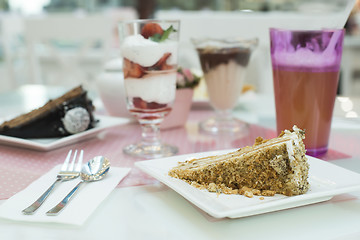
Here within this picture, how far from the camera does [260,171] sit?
0.60 m

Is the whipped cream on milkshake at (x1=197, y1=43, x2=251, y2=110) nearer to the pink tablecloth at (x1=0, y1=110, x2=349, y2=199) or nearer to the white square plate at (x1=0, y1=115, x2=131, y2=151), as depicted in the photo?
the pink tablecloth at (x1=0, y1=110, x2=349, y2=199)

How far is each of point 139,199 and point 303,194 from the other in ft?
0.78

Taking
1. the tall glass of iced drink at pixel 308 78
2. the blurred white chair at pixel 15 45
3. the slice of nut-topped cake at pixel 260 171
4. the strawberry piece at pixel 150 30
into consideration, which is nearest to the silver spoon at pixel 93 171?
the slice of nut-topped cake at pixel 260 171

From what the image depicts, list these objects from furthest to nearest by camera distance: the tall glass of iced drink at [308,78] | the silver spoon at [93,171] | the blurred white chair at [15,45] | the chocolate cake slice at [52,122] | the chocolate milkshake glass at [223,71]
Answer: the blurred white chair at [15,45] → the chocolate milkshake glass at [223,71] → the chocolate cake slice at [52,122] → the tall glass of iced drink at [308,78] → the silver spoon at [93,171]

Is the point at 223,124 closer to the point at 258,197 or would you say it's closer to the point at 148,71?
the point at 148,71

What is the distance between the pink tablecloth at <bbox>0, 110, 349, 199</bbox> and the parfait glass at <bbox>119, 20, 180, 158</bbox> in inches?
2.1

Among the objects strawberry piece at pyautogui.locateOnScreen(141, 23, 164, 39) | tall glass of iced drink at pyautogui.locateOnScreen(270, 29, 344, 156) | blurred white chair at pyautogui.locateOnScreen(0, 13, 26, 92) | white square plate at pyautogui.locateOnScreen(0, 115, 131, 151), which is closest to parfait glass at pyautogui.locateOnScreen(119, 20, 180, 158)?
strawberry piece at pyautogui.locateOnScreen(141, 23, 164, 39)

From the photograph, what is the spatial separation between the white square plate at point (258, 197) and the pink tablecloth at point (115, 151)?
108 mm

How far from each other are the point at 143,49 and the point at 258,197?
398 mm

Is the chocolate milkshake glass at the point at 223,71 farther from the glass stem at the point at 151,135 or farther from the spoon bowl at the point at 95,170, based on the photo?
the spoon bowl at the point at 95,170

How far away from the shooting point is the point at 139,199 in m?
0.63

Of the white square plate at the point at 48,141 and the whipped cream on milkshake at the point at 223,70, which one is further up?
the whipped cream on milkshake at the point at 223,70

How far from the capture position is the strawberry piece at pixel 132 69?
85 centimetres

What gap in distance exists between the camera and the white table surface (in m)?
0.51
